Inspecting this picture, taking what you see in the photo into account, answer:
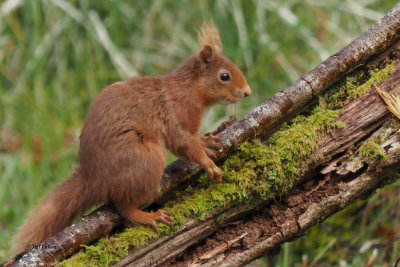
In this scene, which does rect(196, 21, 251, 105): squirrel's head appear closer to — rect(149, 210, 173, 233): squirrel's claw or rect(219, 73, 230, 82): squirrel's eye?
rect(219, 73, 230, 82): squirrel's eye

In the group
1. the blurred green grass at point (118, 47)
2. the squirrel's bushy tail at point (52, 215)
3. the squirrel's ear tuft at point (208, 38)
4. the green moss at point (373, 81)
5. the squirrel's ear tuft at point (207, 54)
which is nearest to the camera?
the squirrel's bushy tail at point (52, 215)

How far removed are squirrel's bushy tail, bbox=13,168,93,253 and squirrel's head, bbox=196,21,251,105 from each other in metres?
0.90

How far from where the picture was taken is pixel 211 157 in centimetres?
267

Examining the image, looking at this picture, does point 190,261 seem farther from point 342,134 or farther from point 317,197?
point 342,134

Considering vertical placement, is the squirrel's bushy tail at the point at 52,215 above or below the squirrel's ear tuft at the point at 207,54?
below

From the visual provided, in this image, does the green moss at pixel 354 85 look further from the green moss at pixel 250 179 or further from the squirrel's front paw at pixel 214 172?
the squirrel's front paw at pixel 214 172

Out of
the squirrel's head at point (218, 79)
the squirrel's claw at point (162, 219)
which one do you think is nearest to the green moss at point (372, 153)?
the squirrel's head at point (218, 79)

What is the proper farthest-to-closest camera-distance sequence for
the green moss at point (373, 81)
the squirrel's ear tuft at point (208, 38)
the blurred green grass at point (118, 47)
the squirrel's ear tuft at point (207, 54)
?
the blurred green grass at point (118, 47)
the squirrel's ear tuft at point (208, 38)
the squirrel's ear tuft at point (207, 54)
the green moss at point (373, 81)

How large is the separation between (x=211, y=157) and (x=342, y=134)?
653 mm

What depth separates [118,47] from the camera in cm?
509

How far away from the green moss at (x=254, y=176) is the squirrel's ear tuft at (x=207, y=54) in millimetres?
589

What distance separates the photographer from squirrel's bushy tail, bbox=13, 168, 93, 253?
2408 millimetres

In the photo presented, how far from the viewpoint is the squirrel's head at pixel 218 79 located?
9.60 feet

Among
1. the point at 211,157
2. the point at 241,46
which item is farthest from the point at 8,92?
the point at 211,157
